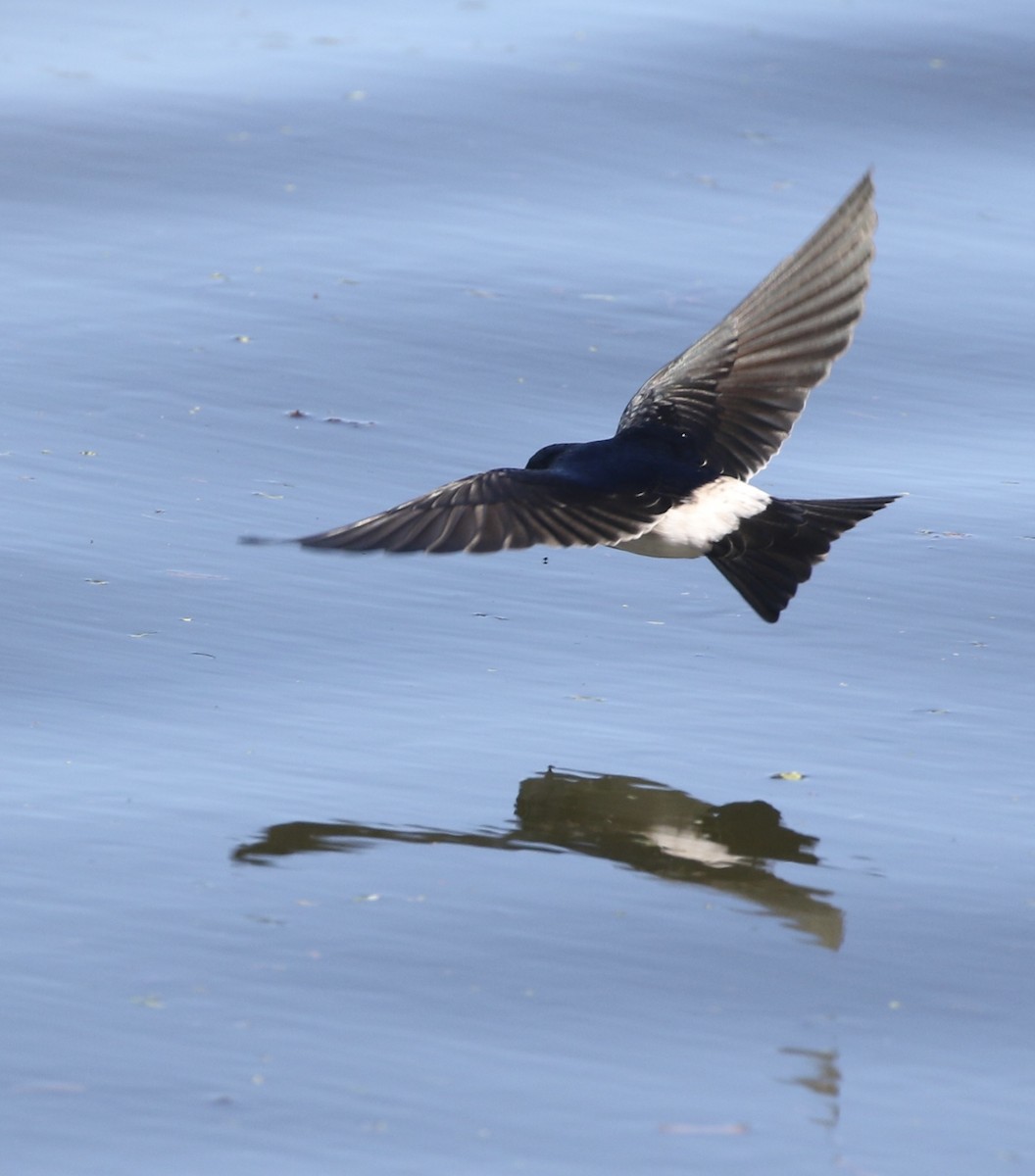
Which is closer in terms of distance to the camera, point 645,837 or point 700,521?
point 645,837

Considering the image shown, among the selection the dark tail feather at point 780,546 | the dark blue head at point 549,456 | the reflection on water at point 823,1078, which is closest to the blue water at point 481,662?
the reflection on water at point 823,1078

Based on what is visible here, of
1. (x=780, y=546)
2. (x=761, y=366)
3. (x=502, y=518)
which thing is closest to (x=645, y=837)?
(x=502, y=518)

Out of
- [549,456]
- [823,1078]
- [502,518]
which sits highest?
[549,456]

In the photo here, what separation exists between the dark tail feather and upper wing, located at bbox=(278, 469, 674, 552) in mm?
171

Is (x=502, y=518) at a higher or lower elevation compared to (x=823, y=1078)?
higher

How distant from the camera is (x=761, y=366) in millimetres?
4719

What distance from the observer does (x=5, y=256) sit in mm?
6504

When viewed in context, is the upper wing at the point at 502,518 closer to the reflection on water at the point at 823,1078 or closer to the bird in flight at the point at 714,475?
the bird in flight at the point at 714,475

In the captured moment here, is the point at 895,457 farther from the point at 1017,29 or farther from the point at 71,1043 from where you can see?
the point at 1017,29

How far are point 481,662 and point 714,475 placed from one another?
2.18ft

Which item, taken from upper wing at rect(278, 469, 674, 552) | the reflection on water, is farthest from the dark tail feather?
the reflection on water

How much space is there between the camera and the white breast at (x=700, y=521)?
4.14 meters

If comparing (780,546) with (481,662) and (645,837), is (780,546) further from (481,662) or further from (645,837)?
(645,837)

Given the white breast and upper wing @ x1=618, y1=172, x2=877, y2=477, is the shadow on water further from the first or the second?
upper wing @ x1=618, y1=172, x2=877, y2=477
